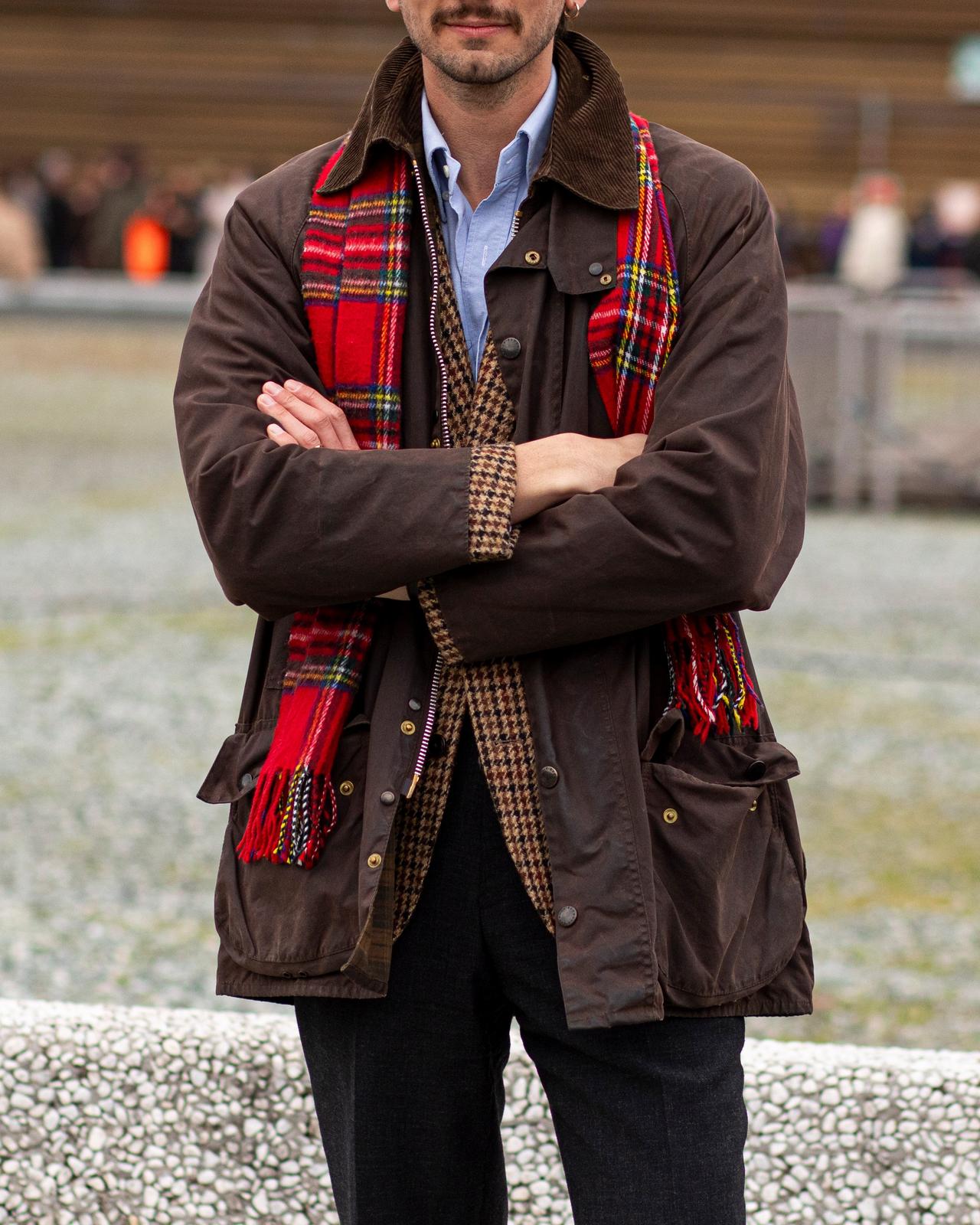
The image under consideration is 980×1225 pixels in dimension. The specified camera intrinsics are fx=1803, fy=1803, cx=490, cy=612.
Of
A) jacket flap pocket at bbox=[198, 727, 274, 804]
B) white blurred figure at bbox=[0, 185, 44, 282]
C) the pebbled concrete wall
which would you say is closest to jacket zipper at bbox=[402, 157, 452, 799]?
jacket flap pocket at bbox=[198, 727, 274, 804]

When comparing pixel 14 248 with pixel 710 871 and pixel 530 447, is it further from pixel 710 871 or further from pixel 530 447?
pixel 710 871

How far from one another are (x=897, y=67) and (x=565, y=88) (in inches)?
1019

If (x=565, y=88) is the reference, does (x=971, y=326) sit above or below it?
below

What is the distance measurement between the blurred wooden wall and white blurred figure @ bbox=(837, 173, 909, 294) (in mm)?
2704

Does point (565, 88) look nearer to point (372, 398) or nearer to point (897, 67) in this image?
point (372, 398)

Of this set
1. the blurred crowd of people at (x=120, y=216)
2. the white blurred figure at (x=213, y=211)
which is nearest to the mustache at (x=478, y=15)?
the white blurred figure at (x=213, y=211)

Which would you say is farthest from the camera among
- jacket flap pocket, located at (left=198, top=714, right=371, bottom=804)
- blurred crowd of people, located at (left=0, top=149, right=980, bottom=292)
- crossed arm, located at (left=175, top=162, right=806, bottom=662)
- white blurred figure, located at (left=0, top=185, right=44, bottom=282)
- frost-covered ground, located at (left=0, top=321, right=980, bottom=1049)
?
blurred crowd of people, located at (left=0, top=149, right=980, bottom=292)

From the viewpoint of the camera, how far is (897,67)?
2638 cm

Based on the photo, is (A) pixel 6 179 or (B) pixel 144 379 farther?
(A) pixel 6 179

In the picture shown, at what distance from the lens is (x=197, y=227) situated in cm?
2317

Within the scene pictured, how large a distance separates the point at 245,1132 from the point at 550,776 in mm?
1326

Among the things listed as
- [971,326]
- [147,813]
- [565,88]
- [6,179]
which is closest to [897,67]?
[6,179]

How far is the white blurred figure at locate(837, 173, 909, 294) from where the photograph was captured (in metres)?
22.3

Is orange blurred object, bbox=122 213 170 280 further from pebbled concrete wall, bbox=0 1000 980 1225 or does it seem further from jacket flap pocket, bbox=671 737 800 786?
jacket flap pocket, bbox=671 737 800 786
